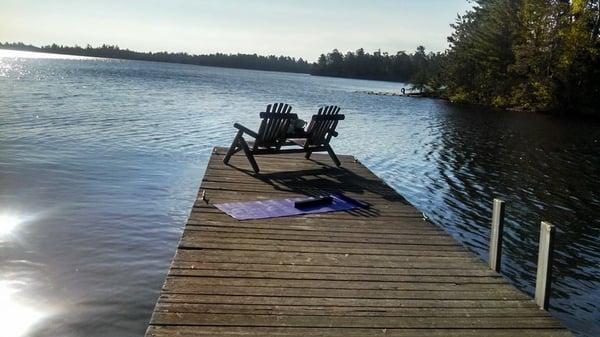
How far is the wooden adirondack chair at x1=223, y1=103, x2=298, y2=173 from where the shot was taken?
951 centimetres

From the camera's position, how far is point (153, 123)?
23.1 meters

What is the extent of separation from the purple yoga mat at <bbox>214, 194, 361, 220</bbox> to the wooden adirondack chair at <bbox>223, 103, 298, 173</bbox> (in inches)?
86.7

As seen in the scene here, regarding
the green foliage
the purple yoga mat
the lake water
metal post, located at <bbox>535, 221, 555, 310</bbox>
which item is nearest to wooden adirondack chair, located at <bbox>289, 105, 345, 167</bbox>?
the lake water

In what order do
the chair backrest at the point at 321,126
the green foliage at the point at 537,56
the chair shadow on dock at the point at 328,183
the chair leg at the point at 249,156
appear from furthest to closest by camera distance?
the green foliage at the point at 537,56 < the chair backrest at the point at 321,126 < the chair leg at the point at 249,156 < the chair shadow on dock at the point at 328,183

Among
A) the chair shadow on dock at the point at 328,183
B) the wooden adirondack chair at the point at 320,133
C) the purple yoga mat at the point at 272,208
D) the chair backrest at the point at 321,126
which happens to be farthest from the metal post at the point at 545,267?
the chair backrest at the point at 321,126

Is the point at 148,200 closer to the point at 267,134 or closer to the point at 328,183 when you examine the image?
the point at 267,134

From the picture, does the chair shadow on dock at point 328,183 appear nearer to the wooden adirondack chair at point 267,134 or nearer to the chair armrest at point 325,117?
the wooden adirondack chair at point 267,134

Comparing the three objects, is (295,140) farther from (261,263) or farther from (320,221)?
(261,263)

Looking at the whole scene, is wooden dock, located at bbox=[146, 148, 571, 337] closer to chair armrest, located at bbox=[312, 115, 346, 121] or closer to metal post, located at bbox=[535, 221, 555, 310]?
metal post, located at bbox=[535, 221, 555, 310]

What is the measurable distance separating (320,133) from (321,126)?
17 cm

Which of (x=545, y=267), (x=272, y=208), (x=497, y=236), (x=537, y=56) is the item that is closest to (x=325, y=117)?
(x=272, y=208)

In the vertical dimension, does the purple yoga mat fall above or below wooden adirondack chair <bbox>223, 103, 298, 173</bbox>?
below

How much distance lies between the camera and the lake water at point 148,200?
20.6 feet

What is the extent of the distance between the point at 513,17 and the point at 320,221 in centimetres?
5144
